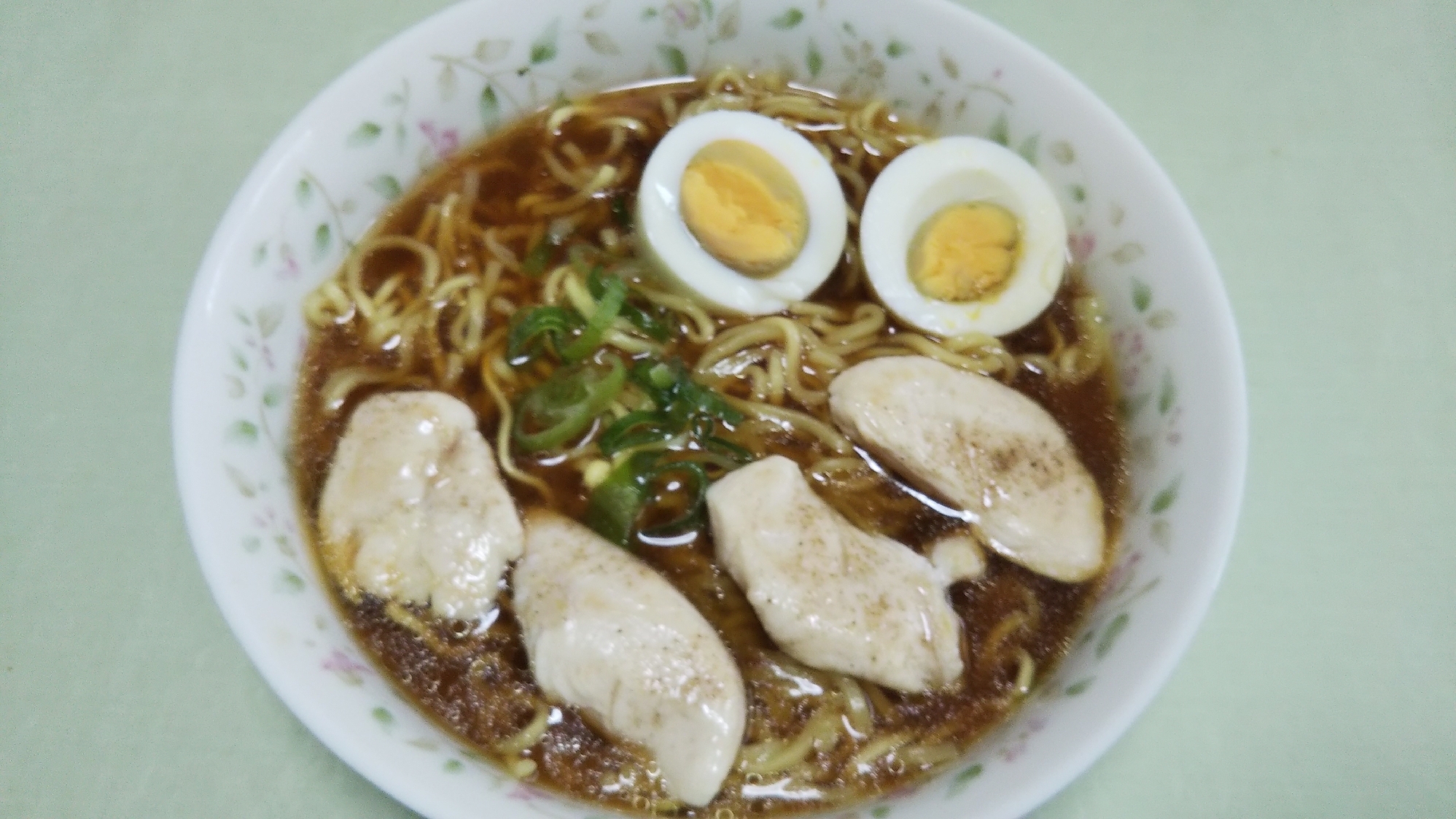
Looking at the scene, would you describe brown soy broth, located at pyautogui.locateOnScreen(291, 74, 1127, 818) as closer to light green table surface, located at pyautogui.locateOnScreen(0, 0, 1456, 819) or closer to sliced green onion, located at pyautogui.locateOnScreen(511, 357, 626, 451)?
sliced green onion, located at pyautogui.locateOnScreen(511, 357, 626, 451)

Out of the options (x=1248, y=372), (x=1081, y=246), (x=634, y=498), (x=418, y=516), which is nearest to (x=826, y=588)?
(x=634, y=498)

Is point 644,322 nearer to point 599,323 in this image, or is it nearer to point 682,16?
point 599,323


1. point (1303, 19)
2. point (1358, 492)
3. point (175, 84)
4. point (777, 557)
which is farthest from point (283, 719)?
point (1303, 19)

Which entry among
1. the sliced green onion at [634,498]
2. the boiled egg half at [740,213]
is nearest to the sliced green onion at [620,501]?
the sliced green onion at [634,498]

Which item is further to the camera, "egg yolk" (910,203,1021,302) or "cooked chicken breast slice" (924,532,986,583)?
"egg yolk" (910,203,1021,302)

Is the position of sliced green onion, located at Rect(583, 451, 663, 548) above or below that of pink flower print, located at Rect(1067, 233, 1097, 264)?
below

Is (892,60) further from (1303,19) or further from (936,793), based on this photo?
(936,793)

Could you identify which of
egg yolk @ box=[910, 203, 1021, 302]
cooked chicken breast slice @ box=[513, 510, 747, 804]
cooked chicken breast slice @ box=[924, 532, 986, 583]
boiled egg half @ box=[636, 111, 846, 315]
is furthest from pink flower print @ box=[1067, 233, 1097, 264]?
cooked chicken breast slice @ box=[513, 510, 747, 804]
